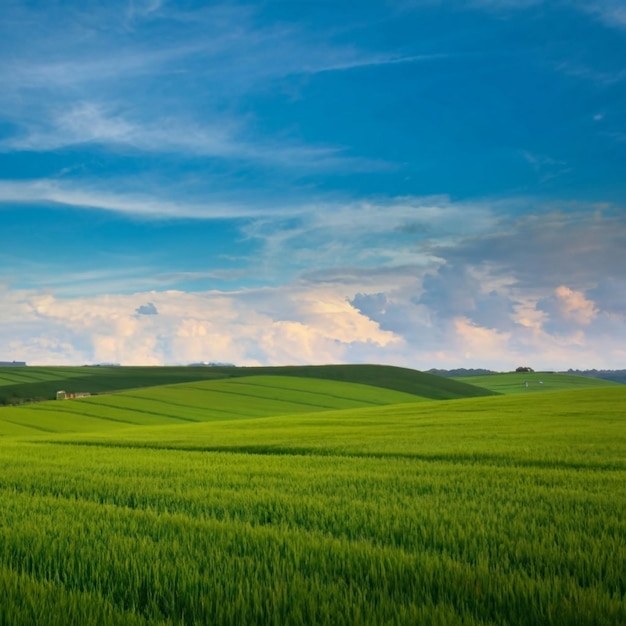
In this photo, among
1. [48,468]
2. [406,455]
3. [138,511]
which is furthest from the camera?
[406,455]

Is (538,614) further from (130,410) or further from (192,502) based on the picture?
(130,410)

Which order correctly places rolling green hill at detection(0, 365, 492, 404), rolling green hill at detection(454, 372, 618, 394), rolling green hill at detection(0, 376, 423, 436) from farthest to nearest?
rolling green hill at detection(454, 372, 618, 394) < rolling green hill at detection(0, 365, 492, 404) < rolling green hill at detection(0, 376, 423, 436)

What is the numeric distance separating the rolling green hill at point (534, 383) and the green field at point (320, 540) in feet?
387

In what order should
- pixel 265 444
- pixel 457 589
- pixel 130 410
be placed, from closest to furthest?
pixel 457 589, pixel 265 444, pixel 130 410

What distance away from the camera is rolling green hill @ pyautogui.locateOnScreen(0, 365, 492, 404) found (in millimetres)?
99762

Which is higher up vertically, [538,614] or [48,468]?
[538,614]

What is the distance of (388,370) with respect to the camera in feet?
401

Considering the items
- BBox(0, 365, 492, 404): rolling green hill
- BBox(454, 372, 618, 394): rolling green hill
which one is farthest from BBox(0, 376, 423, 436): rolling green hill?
BBox(454, 372, 618, 394): rolling green hill

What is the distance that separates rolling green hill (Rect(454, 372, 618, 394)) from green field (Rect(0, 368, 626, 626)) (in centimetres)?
11802

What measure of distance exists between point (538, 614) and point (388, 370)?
118789 millimetres

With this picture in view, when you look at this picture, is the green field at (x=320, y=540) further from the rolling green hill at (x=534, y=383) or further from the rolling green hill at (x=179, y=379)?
the rolling green hill at (x=534, y=383)

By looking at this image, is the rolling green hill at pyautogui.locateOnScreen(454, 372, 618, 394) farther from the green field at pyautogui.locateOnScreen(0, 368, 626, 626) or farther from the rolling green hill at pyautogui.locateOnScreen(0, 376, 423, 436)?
the green field at pyautogui.locateOnScreen(0, 368, 626, 626)

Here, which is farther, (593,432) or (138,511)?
(593,432)

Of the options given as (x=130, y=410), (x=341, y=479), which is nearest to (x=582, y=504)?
(x=341, y=479)
